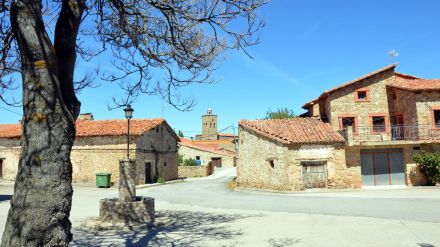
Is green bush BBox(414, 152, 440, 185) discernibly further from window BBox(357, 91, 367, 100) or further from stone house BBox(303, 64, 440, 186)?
window BBox(357, 91, 367, 100)

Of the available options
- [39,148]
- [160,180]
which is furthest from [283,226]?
[160,180]

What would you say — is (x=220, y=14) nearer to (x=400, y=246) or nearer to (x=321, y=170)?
(x=400, y=246)

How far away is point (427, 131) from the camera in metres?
24.6

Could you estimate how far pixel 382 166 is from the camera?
25.2m

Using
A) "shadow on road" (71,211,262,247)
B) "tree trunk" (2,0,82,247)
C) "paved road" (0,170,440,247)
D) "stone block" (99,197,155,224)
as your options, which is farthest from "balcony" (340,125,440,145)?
"tree trunk" (2,0,82,247)

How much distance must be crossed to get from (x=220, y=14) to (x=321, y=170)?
61.8 feet

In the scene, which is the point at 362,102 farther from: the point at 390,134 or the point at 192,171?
the point at 192,171

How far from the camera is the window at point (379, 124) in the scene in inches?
1064

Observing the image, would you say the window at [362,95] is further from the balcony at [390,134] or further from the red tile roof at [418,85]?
the balcony at [390,134]

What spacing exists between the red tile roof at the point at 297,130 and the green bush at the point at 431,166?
5.23m

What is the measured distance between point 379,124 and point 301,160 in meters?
7.44

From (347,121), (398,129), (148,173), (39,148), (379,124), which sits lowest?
(148,173)

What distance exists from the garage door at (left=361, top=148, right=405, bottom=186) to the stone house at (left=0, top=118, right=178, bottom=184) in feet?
52.2

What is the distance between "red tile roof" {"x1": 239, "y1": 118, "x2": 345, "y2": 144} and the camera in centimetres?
2380
